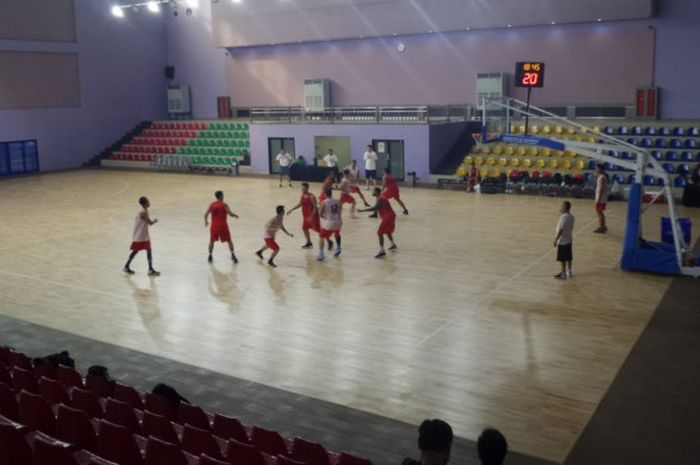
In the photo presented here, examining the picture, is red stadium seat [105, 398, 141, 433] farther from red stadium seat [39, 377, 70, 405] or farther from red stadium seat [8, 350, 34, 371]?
red stadium seat [8, 350, 34, 371]

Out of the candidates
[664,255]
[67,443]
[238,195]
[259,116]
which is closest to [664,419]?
[67,443]

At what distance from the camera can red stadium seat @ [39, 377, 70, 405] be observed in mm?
6364

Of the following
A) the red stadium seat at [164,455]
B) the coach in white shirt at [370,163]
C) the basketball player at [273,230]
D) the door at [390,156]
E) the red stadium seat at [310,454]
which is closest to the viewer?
the red stadium seat at [164,455]

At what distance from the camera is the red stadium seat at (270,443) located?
223 inches

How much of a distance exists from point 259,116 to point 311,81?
366 cm

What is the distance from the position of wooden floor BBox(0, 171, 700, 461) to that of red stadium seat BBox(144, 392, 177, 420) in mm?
2532

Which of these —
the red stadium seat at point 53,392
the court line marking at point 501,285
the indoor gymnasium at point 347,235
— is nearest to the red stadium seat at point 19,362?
the indoor gymnasium at point 347,235

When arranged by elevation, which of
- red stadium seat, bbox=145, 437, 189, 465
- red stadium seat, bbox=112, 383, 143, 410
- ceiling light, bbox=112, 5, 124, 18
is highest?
ceiling light, bbox=112, 5, 124, 18

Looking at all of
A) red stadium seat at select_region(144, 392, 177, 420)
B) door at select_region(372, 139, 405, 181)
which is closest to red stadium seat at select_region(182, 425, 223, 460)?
red stadium seat at select_region(144, 392, 177, 420)

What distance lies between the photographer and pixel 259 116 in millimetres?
35375

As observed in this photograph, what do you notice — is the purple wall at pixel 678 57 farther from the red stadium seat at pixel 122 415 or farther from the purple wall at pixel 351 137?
the red stadium seat at pixel 122 415

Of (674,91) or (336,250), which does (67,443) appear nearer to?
(336,250)

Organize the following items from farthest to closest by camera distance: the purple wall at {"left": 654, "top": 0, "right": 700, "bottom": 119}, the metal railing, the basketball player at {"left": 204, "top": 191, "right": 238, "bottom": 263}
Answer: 1. the metal railing
2. the purple wall at {"left": 654, "top": 0, "right": 700, "bottom": 119}
3. the basketball player at {"left": 204, "top": 191, "right": 238, "bottom": 263}

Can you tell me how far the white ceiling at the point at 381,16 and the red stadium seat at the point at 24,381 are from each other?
932 inches
